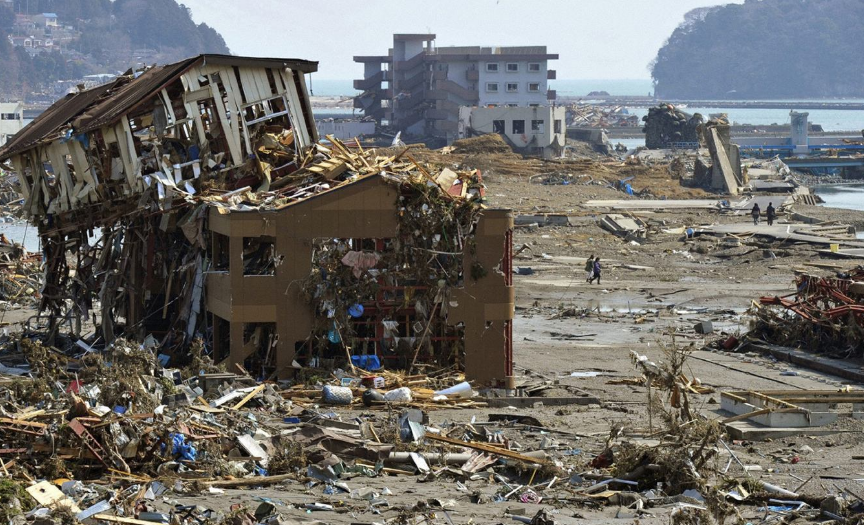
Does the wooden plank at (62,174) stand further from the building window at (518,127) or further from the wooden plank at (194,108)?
the building window at (518,127)

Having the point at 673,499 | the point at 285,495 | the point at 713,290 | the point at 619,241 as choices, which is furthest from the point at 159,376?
the point at 619,241

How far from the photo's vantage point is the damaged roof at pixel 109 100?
18.1m

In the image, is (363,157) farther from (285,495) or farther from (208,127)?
(285,495)

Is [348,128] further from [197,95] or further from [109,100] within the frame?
[197,95]

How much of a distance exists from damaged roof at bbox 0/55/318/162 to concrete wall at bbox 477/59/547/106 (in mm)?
81294

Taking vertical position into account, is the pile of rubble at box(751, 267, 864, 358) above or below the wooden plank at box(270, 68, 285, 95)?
below

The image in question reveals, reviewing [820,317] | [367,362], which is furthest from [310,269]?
[820,317]

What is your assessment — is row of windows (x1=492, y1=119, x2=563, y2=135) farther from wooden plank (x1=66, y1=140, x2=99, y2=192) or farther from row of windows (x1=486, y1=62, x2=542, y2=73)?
wooden plank (x1=66, y1=140, x2=99, y2=192)

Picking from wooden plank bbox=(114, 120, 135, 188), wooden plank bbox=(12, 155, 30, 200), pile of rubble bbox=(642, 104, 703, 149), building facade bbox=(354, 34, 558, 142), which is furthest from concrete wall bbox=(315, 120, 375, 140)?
wooden plank bbox=(114, 120, 135, 188)

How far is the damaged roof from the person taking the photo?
59.3 ft

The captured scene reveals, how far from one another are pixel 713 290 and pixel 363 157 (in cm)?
1413

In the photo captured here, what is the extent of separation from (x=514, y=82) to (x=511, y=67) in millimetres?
1303

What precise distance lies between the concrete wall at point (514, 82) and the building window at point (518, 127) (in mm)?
16876

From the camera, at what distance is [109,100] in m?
20.0
